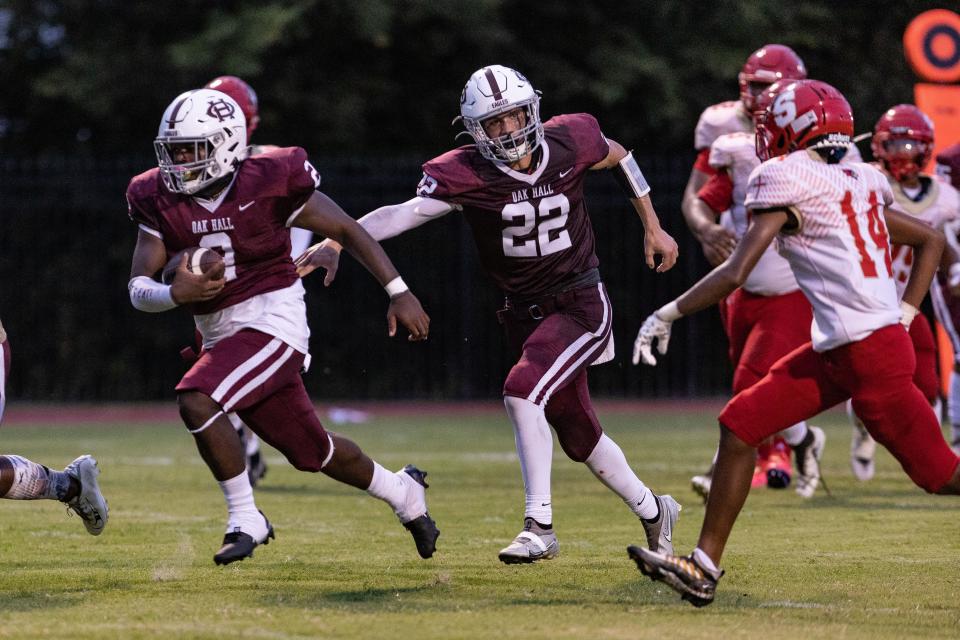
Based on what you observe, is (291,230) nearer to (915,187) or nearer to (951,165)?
(915,187)

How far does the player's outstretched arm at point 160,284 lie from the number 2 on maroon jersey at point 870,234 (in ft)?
6.95

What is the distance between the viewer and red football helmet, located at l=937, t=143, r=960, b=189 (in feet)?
32.0

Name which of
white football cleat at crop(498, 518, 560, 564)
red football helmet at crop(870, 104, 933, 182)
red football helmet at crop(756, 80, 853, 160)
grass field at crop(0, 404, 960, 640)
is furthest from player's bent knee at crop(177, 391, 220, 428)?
red football helmet at crop(870, 104, 933, 182)

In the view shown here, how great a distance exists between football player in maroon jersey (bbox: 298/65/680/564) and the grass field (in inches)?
16.2

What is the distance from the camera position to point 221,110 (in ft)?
18.8

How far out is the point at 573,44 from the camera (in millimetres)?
18047

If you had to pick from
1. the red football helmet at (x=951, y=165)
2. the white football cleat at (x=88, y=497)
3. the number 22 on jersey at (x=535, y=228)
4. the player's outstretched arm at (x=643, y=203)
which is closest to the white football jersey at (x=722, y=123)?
the red football helmet at (x=951, y=165)

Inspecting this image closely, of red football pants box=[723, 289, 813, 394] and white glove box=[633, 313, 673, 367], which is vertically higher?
white glove box=[633, 313, 673, 367]

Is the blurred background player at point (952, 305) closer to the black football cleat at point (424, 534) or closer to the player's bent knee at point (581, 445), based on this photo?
the player's bent knee at point (581, 445)

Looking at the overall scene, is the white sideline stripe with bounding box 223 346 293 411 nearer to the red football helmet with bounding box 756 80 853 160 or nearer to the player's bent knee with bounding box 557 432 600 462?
the player's bent knee with bounding box 557 432 600 462

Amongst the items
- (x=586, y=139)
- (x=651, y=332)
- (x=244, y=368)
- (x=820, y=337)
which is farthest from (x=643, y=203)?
(x=244, y=368)

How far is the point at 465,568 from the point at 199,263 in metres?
1.57

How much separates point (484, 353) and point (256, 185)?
11722 millimetres

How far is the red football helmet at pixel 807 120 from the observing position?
5.28 m
